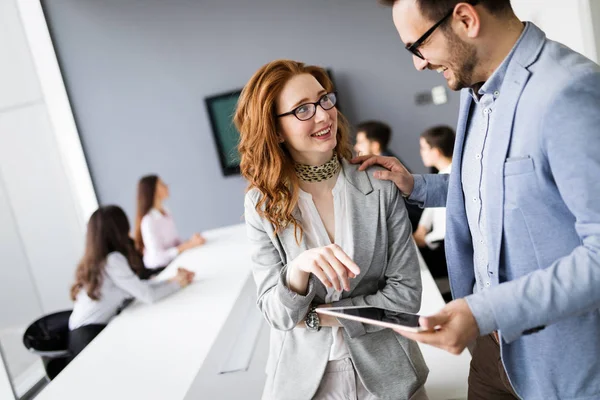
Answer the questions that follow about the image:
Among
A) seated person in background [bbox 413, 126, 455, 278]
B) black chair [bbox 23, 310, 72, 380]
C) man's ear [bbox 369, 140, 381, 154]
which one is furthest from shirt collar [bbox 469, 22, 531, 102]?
man's ear [bbox 369, 140, 381, 154]

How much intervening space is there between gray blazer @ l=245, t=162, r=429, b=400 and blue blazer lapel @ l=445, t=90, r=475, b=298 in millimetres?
104

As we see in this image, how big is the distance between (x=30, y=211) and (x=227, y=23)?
3554 millimetres

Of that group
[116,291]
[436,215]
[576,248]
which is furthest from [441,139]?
[576,248]

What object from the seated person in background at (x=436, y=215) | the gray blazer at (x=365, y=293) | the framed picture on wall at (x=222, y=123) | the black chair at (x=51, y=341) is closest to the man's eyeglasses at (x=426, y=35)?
the gray blazer at (x=365, y=293)

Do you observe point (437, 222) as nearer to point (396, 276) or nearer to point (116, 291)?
point (116, 291)

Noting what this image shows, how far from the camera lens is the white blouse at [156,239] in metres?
4.81

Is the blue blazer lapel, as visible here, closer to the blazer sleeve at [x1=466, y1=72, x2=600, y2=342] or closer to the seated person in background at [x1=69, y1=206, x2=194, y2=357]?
the blazer sleeve at [x1=466, y1=72, x2=600, y2=342]

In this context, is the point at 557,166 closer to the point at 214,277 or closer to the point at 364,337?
the point at 364,337

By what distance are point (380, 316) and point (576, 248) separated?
1.30 feet

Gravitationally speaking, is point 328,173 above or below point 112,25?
below

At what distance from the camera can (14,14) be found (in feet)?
13.6

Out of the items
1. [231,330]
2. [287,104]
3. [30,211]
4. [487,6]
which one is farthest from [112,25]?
[487,6]

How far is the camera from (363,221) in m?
1.44

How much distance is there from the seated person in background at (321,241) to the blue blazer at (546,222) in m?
0.32
